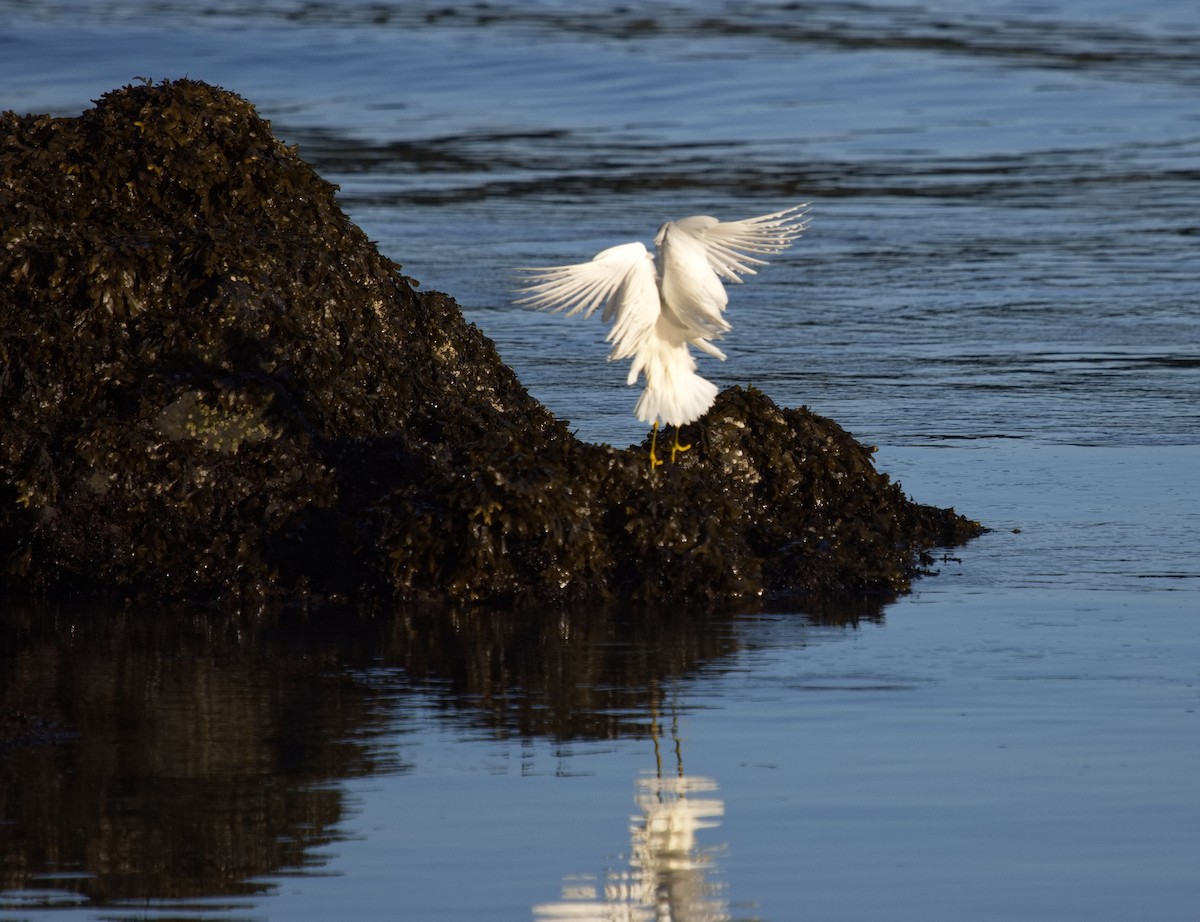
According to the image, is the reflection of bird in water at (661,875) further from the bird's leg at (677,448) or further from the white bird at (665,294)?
the bird's leg at (677,448)

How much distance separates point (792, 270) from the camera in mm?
16250

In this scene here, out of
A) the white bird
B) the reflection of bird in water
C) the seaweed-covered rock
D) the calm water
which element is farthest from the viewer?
the seaweed-covered rock

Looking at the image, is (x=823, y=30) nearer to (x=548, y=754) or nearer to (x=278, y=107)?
(x=278, y=107)

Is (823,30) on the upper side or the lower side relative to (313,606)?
upper

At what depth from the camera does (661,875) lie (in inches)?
192

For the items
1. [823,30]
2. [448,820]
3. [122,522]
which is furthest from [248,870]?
[823,30]

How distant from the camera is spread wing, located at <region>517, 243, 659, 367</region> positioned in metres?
7.50

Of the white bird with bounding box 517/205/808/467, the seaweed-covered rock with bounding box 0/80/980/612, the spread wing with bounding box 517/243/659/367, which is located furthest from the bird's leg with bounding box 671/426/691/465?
the spread wing with bounding box 517/243/659/367

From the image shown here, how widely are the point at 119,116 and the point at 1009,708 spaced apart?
4.48 meters

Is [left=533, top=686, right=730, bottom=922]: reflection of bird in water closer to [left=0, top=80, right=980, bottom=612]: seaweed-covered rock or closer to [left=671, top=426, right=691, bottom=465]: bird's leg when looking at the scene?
[left=0, top=80, right=980, bottom=612]: seaweed-covered rock

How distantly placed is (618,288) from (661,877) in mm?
3114


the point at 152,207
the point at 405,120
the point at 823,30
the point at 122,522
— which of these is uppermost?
the point at 823,30

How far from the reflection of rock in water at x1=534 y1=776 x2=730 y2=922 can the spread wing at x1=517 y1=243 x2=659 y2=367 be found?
2.44m

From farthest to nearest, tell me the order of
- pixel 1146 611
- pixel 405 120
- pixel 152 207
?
pixel 405 120, pixel 152 207, pixel 1146 611
